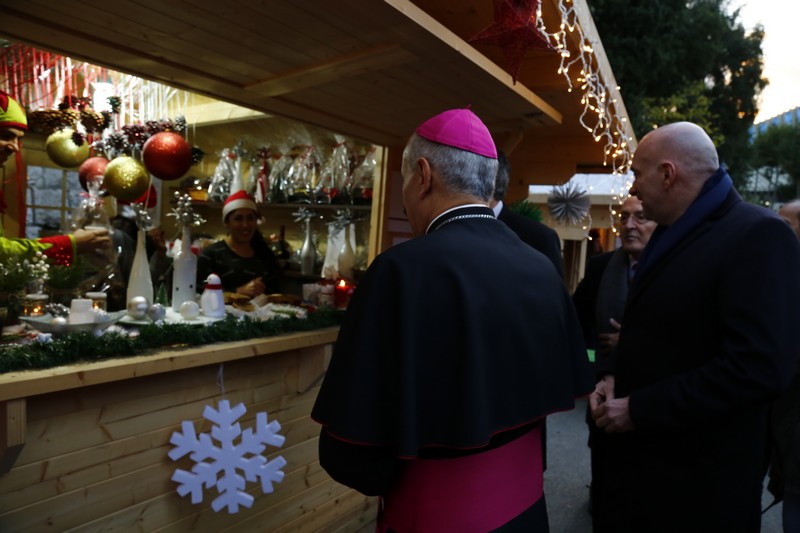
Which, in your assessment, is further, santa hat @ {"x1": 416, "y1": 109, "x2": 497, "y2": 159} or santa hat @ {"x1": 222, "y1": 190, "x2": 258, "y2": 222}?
santa hat @ {"x1": 222, "y1": 190, "x2": 258, "y2": 222}

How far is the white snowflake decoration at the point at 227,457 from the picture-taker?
2.19 meters

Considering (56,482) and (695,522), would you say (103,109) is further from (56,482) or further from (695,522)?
(695,522)

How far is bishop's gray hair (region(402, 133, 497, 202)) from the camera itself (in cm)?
143

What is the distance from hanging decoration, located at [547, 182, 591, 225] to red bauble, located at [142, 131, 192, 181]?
14.4 ft

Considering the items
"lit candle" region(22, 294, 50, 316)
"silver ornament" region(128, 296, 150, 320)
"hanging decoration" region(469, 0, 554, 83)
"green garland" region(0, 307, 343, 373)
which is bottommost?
"green garland" region(0, 307, 343, 373)

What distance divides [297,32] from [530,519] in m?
1.84

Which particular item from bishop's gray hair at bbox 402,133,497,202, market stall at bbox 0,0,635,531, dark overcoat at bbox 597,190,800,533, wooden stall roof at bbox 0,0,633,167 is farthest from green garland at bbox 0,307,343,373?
dark overcoat at bbox 597,190,800,533

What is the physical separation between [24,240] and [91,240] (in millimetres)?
264

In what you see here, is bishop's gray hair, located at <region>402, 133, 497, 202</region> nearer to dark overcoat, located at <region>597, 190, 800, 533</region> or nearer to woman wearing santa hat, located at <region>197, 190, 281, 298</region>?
dark overcoat, located at <region>597, 190, 800, 533</region>

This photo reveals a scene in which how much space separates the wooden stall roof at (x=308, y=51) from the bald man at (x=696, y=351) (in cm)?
96

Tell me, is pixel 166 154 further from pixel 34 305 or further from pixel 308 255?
pixel 308 255

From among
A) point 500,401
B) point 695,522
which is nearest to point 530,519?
point 500,401

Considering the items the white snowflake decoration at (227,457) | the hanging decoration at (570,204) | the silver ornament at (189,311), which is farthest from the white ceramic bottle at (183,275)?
the hanging decoration at (570,204)

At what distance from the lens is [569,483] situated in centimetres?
414
